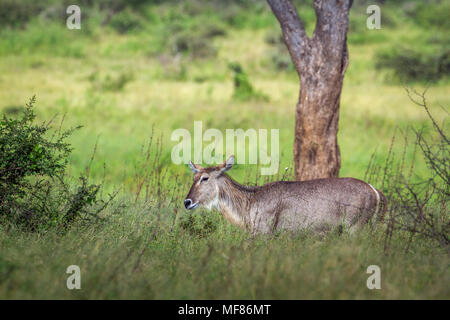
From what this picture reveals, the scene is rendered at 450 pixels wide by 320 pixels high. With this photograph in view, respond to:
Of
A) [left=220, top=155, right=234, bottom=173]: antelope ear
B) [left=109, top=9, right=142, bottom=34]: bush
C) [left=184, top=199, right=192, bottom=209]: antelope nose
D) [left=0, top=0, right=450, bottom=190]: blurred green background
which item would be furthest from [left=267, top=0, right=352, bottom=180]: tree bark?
[left=109, top=9, right=142, bottom=34]: bush

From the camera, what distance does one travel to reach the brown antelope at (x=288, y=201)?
643cm

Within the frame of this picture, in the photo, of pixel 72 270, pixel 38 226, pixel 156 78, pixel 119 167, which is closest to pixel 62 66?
pixel 156 78

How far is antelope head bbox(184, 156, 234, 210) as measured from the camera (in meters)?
6.71

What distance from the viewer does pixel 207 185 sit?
22.3 feet

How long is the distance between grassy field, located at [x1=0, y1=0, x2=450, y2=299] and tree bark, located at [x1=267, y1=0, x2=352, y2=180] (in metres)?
1.69

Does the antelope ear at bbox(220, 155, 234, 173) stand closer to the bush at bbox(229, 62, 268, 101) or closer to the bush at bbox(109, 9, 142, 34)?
the bush at bbox(229, 62, 268, 101)

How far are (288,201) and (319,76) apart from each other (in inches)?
84.4

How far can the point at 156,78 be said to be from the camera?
2244 cm

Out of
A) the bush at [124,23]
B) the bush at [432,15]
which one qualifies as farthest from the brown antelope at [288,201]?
the bush at [432,15]

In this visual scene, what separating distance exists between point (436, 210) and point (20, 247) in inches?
193

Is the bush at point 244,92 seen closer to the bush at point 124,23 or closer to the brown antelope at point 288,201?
the brown antelope at point 288,201

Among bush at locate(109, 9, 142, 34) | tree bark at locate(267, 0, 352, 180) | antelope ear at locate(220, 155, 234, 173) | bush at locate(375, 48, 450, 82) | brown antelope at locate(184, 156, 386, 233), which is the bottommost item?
brown antelope at locate(184, 156, 386, 233)

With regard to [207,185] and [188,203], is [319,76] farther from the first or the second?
[188,203]
